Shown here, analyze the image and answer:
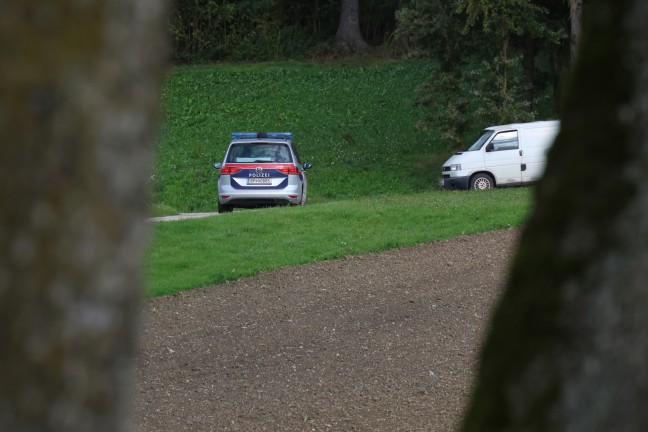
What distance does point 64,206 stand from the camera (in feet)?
4.73

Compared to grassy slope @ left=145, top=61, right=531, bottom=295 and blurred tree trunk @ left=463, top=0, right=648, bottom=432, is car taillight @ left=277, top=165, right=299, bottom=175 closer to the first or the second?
grassy slope @ left=145, top=61, right=531, bottom=295

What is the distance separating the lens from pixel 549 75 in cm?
3481

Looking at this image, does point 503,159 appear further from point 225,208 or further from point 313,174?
point 225,208

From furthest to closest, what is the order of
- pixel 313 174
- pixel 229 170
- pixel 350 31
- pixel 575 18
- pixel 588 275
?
pixel 350 31 < pixel 313 174 < pixel 575 18 < pixel 229 170 < pixel 588 275

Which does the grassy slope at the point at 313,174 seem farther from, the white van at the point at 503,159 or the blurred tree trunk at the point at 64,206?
the blurred tree trunk at the point at 64,206

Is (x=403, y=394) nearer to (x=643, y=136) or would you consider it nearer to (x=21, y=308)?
(x=643, y=136)

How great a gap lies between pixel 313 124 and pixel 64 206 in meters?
37.6

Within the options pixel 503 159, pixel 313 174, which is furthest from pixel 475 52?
pixel 503 159

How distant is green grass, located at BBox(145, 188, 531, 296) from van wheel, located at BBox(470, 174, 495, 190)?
23.1 ft

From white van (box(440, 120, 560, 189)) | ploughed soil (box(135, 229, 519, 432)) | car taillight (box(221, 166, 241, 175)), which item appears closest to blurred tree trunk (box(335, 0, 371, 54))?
white van (box(440, 120, 560, 189))

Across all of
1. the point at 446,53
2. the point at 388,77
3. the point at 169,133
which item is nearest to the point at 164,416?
the point at 446,53

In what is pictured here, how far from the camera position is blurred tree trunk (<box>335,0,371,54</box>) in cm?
5059

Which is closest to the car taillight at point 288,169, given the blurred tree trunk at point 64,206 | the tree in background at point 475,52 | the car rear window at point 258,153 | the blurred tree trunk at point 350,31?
the car rear window at point 258,153

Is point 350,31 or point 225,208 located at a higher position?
point 350,31
